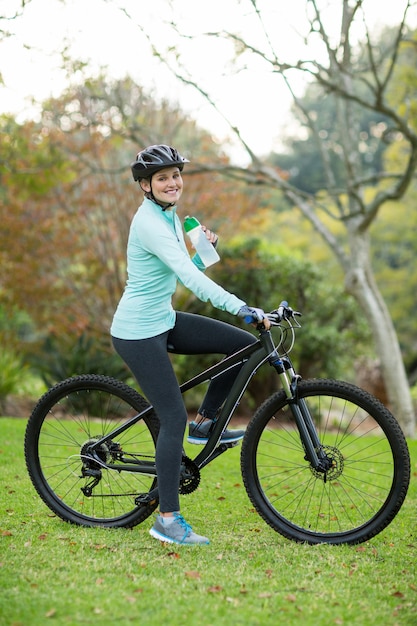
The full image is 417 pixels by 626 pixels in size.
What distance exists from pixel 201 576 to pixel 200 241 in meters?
1.64

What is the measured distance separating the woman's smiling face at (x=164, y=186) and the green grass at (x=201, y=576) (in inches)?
66.6

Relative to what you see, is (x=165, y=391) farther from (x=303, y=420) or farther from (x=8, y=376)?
(x=8, y=376)

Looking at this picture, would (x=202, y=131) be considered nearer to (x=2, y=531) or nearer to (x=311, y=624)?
(x=2, y=531)

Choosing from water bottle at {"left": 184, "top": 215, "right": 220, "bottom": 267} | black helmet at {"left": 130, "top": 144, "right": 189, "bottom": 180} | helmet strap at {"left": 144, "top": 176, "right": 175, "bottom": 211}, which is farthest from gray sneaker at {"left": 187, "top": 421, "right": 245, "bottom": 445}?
black helmet at {"left": 130, "top": 144, "right": 189, "bottom": 180}

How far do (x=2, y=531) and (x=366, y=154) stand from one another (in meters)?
32.0

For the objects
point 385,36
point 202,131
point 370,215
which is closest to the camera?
point 370,215

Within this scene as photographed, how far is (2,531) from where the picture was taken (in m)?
3.81

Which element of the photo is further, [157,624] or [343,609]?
[343,609]

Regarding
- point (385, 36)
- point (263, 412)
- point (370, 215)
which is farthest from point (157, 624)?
point (385, 36)

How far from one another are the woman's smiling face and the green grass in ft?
5.55

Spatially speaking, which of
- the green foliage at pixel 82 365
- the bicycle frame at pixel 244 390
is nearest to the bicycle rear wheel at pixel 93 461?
the bicycle frame at pixel 244 390

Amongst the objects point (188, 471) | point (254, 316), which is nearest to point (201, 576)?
point (188, 471)

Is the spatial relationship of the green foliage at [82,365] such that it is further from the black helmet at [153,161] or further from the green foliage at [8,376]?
the black helmet at [153,161]

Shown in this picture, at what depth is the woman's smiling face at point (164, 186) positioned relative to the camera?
369 cm
